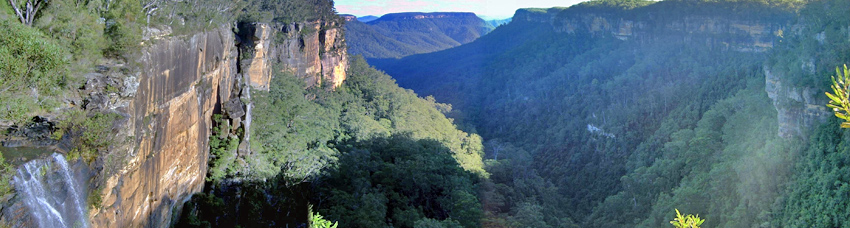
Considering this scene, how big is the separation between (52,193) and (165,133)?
5424mm

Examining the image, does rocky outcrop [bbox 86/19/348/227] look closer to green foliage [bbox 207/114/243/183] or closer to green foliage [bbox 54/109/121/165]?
green foliage [bbox 54/109/121/165]

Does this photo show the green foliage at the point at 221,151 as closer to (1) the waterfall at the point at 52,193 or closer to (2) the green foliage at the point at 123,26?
(2) the green foliage at the point at 123,26

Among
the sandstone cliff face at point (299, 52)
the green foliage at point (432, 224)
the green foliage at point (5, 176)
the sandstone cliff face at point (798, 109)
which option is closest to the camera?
the green foliage at point (5, 176)

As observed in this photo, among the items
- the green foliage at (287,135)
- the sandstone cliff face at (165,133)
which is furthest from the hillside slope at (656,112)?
the sandstone cliff face at (165,133)

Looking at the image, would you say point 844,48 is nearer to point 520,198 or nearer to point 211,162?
point 520,198

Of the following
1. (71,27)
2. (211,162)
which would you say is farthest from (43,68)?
(211,162)

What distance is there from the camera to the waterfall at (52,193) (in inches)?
Result: 437

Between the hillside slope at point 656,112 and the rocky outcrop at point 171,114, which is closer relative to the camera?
the rocky outcrop at point 171,114

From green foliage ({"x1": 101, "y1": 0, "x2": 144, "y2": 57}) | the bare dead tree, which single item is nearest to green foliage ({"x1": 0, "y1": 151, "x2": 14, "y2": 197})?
the bare dead tree

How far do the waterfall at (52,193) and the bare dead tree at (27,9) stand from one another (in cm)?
336

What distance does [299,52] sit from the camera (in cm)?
3931

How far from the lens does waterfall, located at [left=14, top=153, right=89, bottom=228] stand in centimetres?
1111

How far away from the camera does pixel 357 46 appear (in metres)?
140

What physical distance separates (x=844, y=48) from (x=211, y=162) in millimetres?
29477
